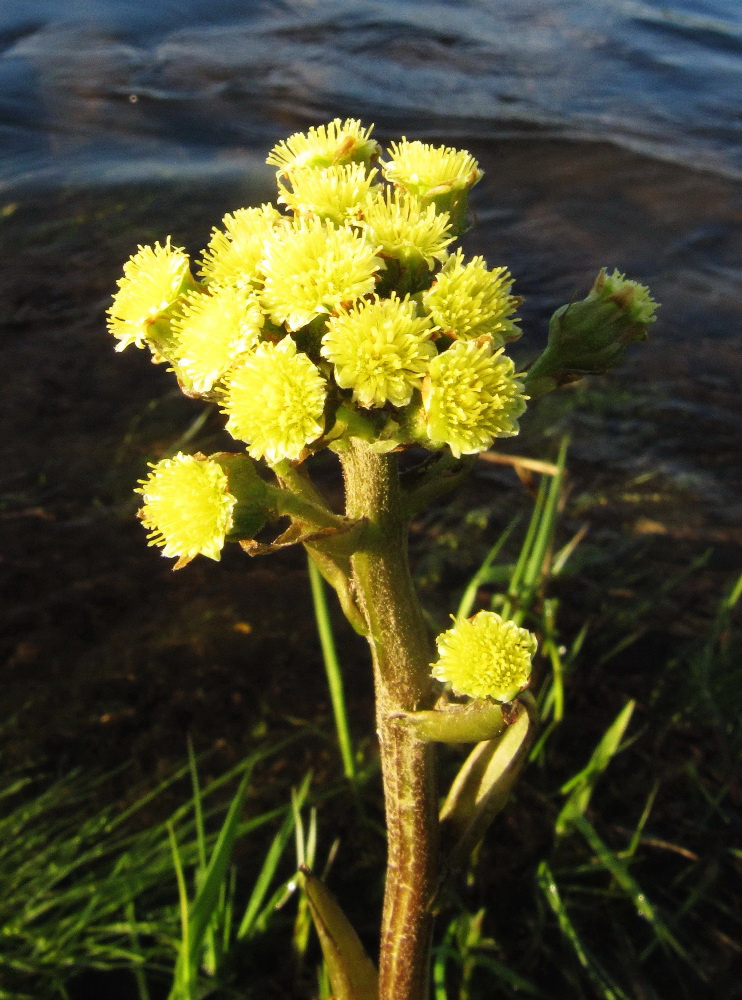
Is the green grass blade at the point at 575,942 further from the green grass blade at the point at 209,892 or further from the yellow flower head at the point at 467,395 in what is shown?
the yellow flower head at the point at 467,395

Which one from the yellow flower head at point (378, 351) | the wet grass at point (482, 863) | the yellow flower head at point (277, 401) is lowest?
the wet grass at point (482, 863)

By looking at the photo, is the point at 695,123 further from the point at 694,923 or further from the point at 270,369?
the point at 270,369

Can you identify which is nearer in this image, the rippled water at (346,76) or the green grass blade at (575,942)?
the green grass blade at (575,942)

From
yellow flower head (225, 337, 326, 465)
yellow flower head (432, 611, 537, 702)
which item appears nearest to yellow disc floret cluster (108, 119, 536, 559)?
yellow flower head (225, 337, 326, 465)

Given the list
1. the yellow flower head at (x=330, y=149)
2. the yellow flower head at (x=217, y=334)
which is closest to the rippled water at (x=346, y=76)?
Result: the yellow flower head at (x=330, y=149)

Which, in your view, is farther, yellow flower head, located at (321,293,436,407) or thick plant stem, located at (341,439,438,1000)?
thick plant stem, located at (341,439,438,1000)

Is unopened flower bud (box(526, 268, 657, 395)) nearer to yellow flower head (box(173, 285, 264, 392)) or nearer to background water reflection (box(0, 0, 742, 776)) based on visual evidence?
yellow flower head (box(173, 285, 264, 392))

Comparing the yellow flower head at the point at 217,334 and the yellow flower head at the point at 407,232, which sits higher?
the yellow flower head at the point at 407,232
